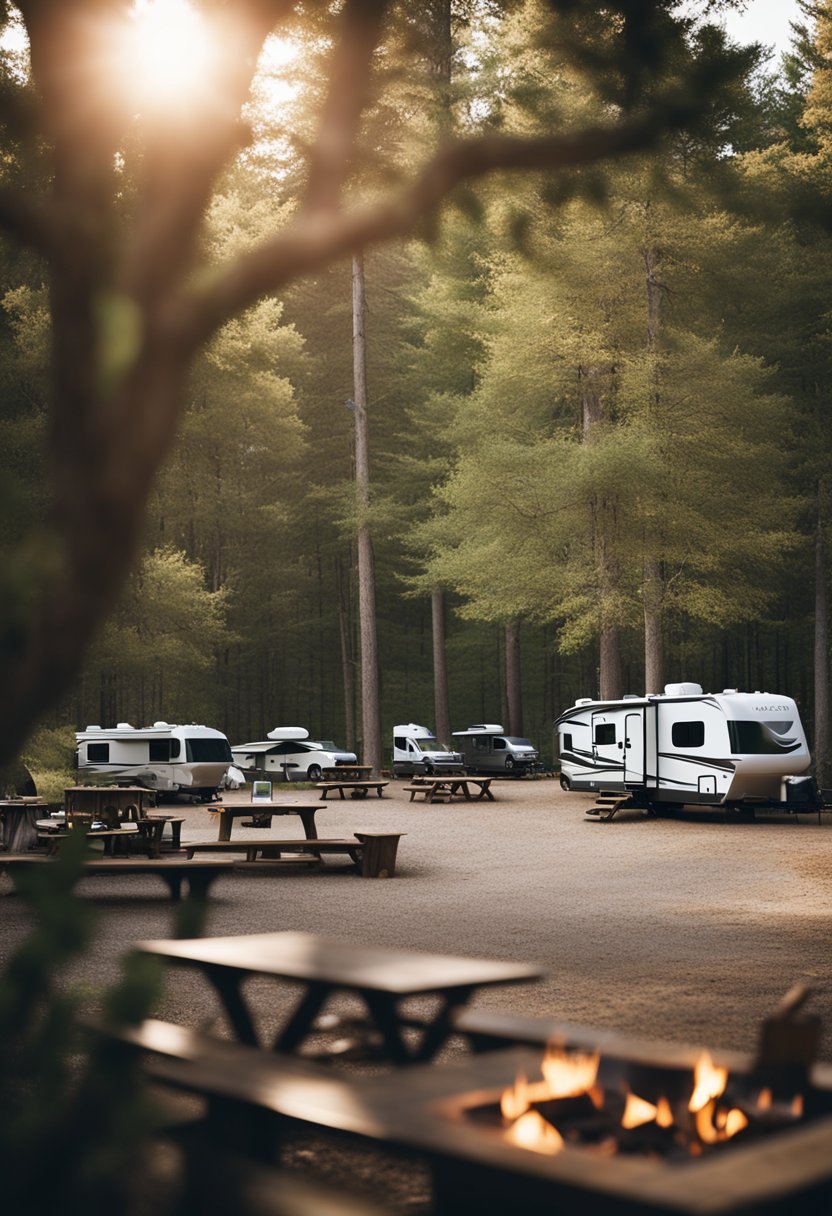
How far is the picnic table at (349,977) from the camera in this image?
4414 mm

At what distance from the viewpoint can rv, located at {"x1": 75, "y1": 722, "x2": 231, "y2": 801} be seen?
25672mm

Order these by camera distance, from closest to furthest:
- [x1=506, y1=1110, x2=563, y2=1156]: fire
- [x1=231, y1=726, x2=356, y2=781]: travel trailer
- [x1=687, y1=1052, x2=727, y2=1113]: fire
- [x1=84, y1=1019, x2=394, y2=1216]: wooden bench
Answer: [x1=84, y1=1019, x2=394, y2=1216]: wooden bench
[x1=506, y1=1110, x2=563, y2=1156]: fire
[x1=687, y1=1052, x2=727, y2=1113]: fire
[x1=231, y1=726, x2=356, y2=781]: travel trailer

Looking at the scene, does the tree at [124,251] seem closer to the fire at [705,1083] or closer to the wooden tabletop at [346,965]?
the wooden tabletop at [346,965]

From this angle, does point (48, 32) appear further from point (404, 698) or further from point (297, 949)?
point (404, 698)

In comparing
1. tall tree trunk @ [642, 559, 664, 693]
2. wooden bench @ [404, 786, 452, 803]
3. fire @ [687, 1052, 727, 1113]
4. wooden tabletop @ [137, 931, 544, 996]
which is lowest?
wooden bench @ [404, 786, 452, 803]

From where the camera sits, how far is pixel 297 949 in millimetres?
5062

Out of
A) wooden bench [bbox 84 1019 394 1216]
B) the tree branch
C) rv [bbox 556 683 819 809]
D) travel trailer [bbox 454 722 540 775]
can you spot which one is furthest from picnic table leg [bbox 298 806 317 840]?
travel trailer [bbox 454 722 540 775]

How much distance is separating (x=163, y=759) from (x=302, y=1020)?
71.3 ft

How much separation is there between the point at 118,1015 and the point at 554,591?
25.2 metres

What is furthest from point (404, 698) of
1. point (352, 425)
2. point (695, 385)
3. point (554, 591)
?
point (695, 385)

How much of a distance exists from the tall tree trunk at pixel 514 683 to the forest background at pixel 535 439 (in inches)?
3.5

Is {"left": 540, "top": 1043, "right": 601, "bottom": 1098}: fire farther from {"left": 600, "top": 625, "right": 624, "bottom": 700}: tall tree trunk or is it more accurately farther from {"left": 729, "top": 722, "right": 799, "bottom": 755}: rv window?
{"left": 600, "top": 625, "right": 624, "bottom": 700}: tall tree trunk

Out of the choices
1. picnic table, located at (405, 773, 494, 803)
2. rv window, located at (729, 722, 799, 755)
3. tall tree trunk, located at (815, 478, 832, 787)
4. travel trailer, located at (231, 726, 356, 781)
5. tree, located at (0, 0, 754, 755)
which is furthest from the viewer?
travel trailer, located at (231, 726, 356, 781)

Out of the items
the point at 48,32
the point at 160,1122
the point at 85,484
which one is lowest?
the point at 160,1122
